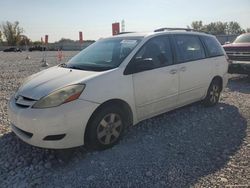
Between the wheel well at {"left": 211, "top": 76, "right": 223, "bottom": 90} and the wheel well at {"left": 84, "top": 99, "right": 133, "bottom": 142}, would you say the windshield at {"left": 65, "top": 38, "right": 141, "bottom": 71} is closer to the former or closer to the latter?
the wheel well at {"left": 84, "top": 99, "right": 133, "bottom": 142}

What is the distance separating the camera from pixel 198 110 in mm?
5965

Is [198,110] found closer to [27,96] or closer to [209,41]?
[209,41]

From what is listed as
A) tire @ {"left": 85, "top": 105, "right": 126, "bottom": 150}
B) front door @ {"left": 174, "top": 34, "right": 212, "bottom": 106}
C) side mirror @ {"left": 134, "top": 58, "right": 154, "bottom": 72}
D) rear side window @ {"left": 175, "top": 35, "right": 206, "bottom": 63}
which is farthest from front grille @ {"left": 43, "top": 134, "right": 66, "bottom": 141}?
rear side window @ {"left": 175, "top": 35, "right": 206, "bottom": 63}

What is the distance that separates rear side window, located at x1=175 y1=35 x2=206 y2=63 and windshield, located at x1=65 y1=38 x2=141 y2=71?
97 centimetres

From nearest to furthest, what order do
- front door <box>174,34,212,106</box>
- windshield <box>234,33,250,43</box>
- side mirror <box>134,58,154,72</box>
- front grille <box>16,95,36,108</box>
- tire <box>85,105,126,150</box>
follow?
front grille <box>16,95,36,108</box>
tire <box>85,105,126,150</box>
side mirror <box>134,58,154,72</box>
front door <box>174,34,212,106</box>
windshield <box>234,33,250,43</box>

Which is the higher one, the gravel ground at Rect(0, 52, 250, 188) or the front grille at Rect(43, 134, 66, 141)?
the front grille at Rect(43, 134, 66, 141)

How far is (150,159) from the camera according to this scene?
376cm

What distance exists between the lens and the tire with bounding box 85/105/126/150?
375 centimetres

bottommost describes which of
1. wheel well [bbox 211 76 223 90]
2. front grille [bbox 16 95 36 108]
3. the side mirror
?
front grille [bbox 16 95 36 108]

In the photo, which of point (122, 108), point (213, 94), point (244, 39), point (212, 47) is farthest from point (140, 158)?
point (244, 39)

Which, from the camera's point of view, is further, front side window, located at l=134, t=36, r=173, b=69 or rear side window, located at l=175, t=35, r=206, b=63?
rear side window, located at l=175, t=35, r=206, b=63

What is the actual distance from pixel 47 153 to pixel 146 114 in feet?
5.44

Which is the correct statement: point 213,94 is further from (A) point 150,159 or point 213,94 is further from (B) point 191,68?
(A) point 150,159

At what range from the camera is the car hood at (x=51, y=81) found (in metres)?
3.68
